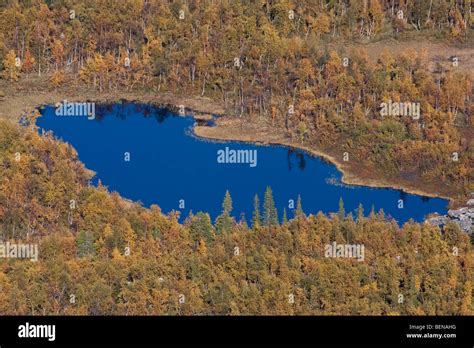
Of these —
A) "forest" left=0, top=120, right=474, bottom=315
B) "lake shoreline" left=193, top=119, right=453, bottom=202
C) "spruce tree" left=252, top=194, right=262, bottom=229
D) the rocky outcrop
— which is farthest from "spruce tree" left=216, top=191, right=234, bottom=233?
"lake shoreline" left=193, top=119, right=453, bottom=202

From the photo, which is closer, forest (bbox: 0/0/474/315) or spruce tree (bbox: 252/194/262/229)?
forest (bbox: 0/0/474/315)

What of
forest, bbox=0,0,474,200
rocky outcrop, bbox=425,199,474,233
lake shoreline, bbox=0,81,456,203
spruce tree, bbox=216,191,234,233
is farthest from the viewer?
forest, bbox=0,0,474,200

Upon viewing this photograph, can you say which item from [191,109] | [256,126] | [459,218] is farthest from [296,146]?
[459,218]

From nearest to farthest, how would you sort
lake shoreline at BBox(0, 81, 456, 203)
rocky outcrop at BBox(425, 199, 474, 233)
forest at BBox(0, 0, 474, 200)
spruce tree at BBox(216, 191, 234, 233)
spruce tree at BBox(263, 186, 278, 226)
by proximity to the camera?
1. spruce tree at BBox(216, 191, 234, 233)
2. spruce tree at BBox(263, 186, 278, 226)
3. rocky outcrop at BBox(425, 199, 474, 233)
4. lake shoreline at BBox(0, 81, 456, 203)
5. forest at BBox(0, 0, 474, 200)

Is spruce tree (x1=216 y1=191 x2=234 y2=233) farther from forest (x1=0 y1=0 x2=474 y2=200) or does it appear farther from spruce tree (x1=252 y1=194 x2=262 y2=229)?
forest (x1=0 y1=0 x2=474 y2=200)

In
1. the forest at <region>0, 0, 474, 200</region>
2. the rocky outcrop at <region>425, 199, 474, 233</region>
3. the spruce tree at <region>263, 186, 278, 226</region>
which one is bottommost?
the rocky outcrop at <region>425, 199, 474, 233</region>

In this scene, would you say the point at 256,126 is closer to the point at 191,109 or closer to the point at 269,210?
the point at 191,109

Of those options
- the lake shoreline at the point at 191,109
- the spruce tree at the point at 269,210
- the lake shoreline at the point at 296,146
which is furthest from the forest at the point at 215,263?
the lake shoreline at the point at 191,109
